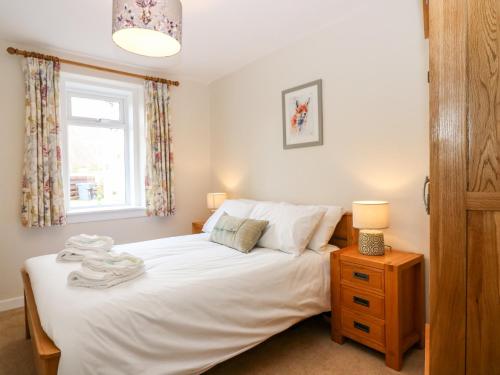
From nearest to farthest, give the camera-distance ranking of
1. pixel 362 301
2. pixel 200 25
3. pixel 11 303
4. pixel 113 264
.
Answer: pixel 113 264
pixel 362 301
pixel 200 25
pixel 11 303

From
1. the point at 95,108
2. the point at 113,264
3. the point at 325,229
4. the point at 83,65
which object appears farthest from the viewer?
the point at 95,108

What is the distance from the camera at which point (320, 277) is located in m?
2.25

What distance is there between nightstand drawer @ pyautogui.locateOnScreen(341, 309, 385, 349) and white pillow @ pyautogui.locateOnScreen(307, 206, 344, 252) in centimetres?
50

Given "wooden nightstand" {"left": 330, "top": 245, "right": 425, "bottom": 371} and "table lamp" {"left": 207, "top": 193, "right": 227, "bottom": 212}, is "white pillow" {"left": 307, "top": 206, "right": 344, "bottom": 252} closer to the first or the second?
"wooden nightstand" {"left": 330, "top": 245, "right": 425, "bottom": 371}

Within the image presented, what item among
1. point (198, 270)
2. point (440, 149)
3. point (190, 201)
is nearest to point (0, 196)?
point (190, 201)

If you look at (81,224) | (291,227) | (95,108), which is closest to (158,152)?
(95,108)

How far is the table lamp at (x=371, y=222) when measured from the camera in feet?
6.88

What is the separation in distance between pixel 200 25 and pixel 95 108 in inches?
67.6

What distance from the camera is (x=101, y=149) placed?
3.61 meters

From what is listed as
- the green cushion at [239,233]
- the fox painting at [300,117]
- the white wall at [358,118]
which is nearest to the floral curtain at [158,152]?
the white wall at [358,118]

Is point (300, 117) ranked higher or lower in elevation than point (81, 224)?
higher

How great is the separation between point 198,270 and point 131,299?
1.65 feet

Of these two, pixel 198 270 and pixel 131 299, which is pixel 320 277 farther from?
pixel 131 299

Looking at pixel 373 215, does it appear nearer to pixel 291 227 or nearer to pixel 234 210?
pixel 291 227
